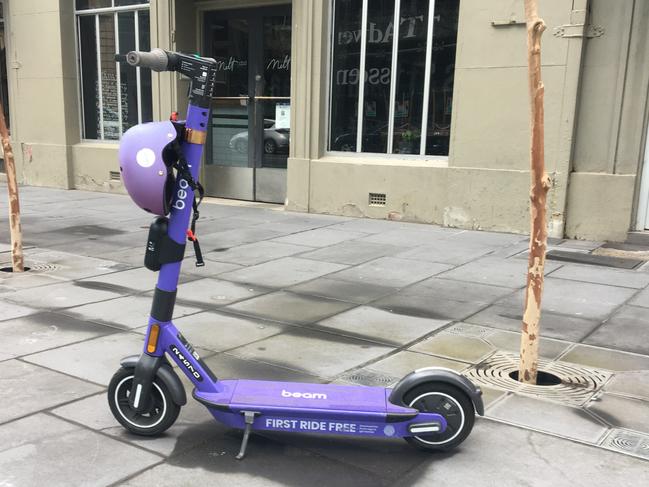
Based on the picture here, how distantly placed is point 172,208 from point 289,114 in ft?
30.2

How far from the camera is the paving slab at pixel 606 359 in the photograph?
15.2ft

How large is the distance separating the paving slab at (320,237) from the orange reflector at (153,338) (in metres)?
5.44

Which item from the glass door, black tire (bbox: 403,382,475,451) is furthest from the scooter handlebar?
the glass door

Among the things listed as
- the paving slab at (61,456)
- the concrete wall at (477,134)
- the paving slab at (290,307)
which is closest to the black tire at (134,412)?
the paving slab at (61,456)

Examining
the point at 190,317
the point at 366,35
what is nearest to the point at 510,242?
the point at 366,35

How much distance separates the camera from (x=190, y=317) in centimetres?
562

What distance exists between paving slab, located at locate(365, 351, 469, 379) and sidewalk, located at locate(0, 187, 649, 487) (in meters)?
0.02

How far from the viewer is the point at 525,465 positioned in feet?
10.8

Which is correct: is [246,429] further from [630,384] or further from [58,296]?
[58,296]

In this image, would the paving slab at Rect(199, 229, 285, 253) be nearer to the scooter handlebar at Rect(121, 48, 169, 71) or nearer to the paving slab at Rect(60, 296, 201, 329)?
the paving slab at Rect(60, 296, 201, 329)

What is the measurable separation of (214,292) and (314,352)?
1.92 m

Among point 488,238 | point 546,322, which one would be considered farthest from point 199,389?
point 488,238

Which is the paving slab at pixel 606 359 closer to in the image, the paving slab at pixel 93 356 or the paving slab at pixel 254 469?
the paving slab at pixel 254 469

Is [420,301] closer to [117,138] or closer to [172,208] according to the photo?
[172,208]
